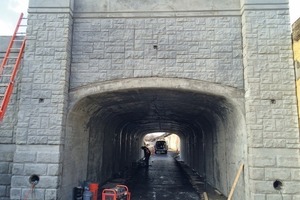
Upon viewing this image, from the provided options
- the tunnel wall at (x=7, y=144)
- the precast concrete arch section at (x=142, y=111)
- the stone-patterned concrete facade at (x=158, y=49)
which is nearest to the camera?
the tunnel wall at (x=7, y=144)

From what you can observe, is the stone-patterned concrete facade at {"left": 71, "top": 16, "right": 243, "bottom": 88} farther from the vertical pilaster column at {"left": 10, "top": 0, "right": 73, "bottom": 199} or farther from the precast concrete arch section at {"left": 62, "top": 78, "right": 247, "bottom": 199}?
the vertical pilaster column at {"left": 10, "top": 0, "right": 73, "bottom": 199}

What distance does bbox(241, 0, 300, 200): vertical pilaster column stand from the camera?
8.25 meters

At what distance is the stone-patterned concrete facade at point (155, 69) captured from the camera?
27.8ft

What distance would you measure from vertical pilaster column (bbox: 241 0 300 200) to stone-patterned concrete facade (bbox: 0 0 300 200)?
3 cm

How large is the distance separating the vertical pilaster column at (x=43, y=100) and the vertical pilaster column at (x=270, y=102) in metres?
5.40

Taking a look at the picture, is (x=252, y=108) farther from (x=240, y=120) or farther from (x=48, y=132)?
(x=48, y=132)

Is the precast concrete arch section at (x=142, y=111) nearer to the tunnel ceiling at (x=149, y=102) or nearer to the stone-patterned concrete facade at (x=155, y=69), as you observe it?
the tunnel ceiling at (x=149, y=102)

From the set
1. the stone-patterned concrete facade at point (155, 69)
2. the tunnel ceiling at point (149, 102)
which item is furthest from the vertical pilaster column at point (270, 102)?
the tunnel ceiling at point (149, 102)

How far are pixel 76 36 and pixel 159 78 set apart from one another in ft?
9.76

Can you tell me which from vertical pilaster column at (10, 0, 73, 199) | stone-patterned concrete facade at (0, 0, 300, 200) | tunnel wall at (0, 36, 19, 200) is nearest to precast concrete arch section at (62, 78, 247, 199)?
stone-patterned concrete facade at (0, 0, 300, 200)

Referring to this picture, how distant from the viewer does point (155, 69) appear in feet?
30.5

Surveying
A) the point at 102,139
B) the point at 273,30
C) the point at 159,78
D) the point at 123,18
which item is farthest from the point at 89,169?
the point at 273,30

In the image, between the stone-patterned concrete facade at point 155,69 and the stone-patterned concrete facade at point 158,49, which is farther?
the stone-patterned concrete facade at point 158,49

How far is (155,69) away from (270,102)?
346 cm
